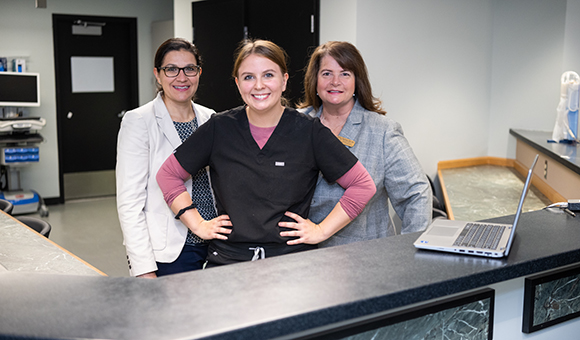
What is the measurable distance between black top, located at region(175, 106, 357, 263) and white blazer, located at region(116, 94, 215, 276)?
0.98 ft

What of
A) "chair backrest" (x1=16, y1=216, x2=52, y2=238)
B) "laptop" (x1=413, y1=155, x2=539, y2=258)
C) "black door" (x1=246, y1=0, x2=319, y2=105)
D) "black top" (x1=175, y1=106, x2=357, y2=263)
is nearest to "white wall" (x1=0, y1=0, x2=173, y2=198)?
"black door" (x1=246, y1=0, x2=319, y2=105)

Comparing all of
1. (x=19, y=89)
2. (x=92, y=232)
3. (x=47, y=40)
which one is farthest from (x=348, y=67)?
(x=47, y=40)

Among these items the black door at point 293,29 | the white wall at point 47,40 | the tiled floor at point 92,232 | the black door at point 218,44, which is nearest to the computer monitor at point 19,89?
the white wall at point 47,40

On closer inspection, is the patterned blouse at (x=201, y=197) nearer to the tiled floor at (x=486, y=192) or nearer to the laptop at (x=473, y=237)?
the laptop at (x=473, y=237)

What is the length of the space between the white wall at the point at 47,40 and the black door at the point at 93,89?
4.1 inches

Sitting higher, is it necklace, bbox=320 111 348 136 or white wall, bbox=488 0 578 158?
white wall, bbox=488 0 578 158

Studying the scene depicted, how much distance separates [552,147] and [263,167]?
9.37ft

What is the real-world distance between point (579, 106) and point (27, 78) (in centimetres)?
584

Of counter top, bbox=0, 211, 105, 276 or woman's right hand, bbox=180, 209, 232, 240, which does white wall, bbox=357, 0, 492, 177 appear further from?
counter top, bbox=0, 211, 105, 276

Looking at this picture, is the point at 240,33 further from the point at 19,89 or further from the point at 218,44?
the point at 19,89

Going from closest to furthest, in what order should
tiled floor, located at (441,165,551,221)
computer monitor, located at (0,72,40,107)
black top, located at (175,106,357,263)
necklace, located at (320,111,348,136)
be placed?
black top, located at (175,106,357,263), necklace, located at (320,111,348,136), tiled floor, located at (441,165,551,221), computer monitor, located at (0,72,40,107)

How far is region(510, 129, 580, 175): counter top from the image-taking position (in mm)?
3285

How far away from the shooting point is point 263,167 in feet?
6.04

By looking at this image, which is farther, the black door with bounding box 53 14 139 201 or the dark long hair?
the black door with bounding box 53 14 139 201
